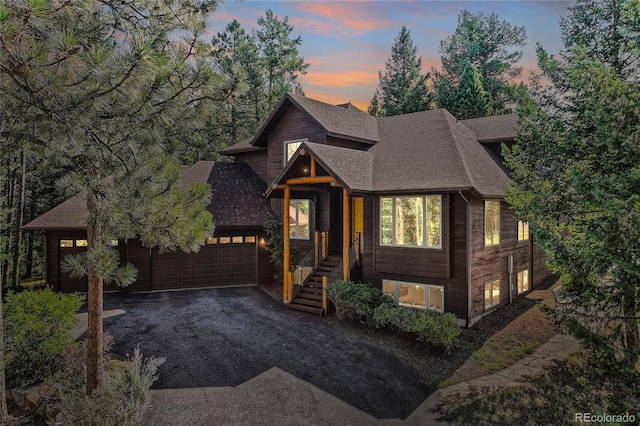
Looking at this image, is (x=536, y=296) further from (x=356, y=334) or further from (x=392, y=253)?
(x=356, y=334)

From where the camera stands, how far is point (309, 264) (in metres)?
15.6

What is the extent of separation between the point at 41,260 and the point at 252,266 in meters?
16.9

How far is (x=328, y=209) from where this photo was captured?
15.1m

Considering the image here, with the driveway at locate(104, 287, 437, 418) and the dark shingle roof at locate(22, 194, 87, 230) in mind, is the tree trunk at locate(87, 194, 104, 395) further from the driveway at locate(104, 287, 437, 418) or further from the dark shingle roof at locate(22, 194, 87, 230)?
the dark shingle roof at locate(22, 194, 87, 230)

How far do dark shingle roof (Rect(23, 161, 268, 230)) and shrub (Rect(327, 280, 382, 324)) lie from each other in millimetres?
6870

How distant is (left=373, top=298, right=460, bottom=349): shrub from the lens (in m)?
9.33

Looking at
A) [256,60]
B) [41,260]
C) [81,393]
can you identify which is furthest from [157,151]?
[256,60]

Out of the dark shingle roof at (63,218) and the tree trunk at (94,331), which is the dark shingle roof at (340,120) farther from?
the dark shingle roof at (63,218)

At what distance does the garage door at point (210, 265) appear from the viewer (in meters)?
17.2

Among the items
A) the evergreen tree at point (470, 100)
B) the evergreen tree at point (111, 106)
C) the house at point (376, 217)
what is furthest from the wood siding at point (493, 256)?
the evergreen tree at point (470, 100)

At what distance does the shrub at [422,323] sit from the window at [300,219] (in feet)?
20.9

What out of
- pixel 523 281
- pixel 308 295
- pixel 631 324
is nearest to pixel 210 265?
pixel 308 295

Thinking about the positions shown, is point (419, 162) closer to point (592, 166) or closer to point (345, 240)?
point (345, 240)

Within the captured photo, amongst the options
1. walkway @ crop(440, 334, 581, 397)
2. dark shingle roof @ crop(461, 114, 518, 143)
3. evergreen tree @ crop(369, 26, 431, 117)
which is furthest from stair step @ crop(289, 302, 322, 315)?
evergreen tree @ crop(369, 26, 431, 117)
